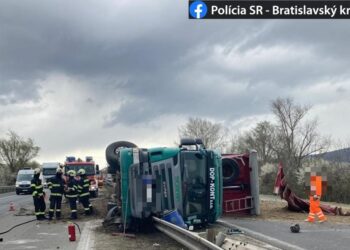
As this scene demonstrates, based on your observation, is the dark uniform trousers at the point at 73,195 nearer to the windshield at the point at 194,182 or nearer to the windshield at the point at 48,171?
the windshield at the point at 194,182

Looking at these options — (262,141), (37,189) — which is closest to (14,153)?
(262,141)

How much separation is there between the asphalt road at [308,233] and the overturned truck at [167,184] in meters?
1.51

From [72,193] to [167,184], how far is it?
19.9 feet

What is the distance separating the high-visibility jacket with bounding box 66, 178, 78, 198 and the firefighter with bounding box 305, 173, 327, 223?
7.82 metres

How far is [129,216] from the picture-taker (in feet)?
40.5

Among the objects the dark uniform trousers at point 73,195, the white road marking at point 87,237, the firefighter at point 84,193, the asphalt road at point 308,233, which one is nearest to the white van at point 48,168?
the firefighter at point 84,193

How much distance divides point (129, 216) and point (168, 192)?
112cm

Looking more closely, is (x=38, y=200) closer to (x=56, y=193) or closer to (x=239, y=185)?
(x=56, y=193)

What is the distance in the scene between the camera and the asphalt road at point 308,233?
9818 millimetres

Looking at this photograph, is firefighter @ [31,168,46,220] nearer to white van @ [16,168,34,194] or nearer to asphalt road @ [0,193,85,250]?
asphalt road @ [0,193,85,250]

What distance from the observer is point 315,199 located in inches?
555

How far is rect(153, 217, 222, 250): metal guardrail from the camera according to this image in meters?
7.59

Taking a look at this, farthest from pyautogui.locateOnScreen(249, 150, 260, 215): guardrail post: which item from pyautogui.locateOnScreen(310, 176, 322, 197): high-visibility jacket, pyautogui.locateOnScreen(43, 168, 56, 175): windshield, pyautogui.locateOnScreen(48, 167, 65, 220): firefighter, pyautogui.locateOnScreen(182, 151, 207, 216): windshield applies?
pyautogui.locateOnScreen(43, 168, 56, 175): windshield

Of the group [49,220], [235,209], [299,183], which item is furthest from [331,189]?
[49,220]
